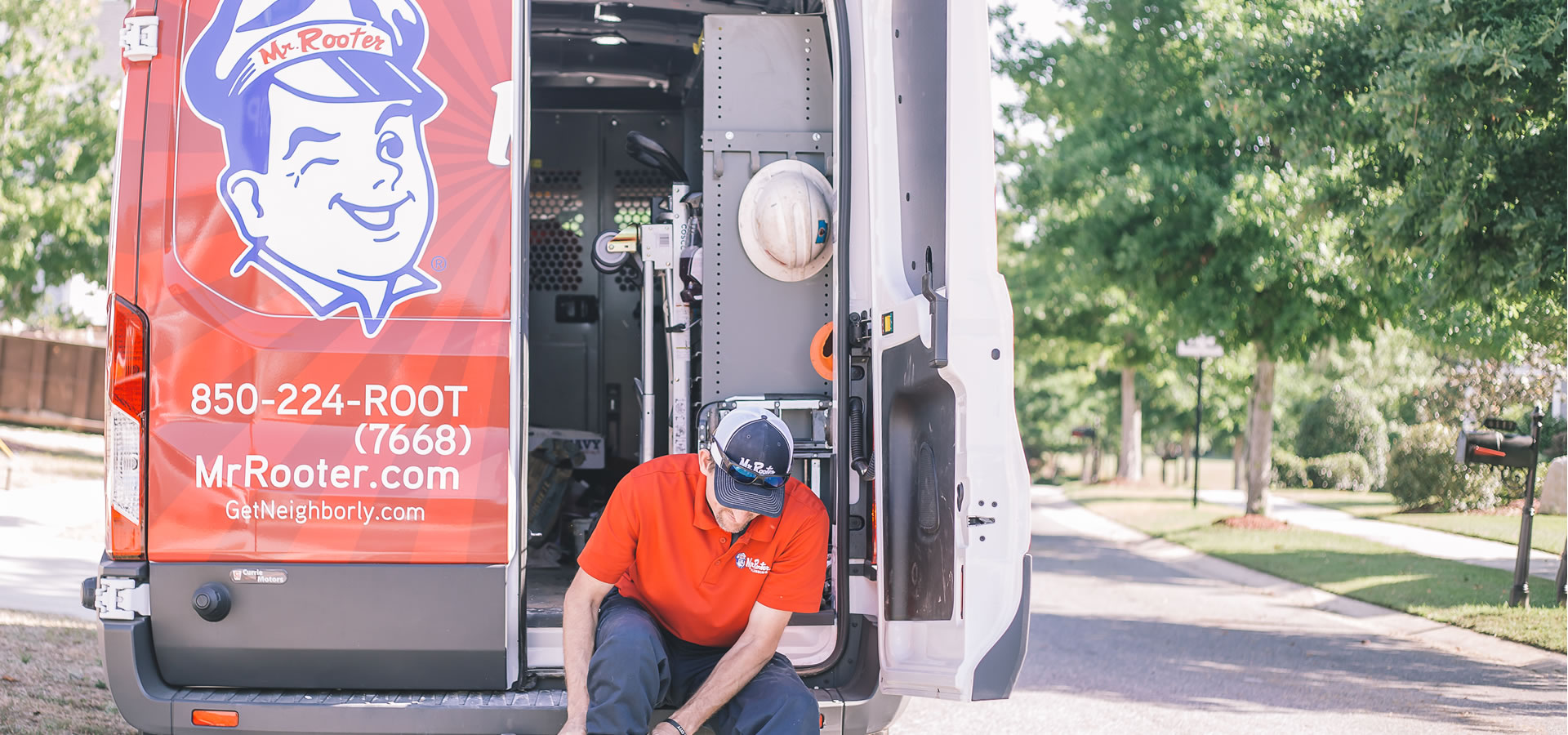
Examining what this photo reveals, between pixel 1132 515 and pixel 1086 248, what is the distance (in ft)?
20.3

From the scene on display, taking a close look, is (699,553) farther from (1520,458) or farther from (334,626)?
(1520,458)

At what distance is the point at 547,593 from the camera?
4.87m

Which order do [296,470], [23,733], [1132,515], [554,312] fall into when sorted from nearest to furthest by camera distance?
[296,470], [23,733], [554,312], [1132,515]

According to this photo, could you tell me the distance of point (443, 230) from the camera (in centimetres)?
345

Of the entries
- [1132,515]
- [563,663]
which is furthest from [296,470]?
[1132,515]

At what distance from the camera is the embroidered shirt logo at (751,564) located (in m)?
3.66

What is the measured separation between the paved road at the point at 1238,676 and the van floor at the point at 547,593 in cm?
182

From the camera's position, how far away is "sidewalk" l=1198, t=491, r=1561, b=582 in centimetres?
1088

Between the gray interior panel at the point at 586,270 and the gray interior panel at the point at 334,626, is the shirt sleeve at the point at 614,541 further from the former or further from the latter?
the gray interior panel at the point at 586,270

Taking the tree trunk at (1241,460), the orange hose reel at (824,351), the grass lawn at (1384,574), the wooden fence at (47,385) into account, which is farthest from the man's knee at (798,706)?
the tree trunk at (1241,460)

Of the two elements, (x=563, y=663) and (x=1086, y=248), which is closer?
(x=563, y=663)

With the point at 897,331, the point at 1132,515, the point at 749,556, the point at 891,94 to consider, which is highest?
the point at 891,94

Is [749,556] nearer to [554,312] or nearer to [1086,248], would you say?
[554,312]

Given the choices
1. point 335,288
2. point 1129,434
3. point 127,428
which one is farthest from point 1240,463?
point 127,428
